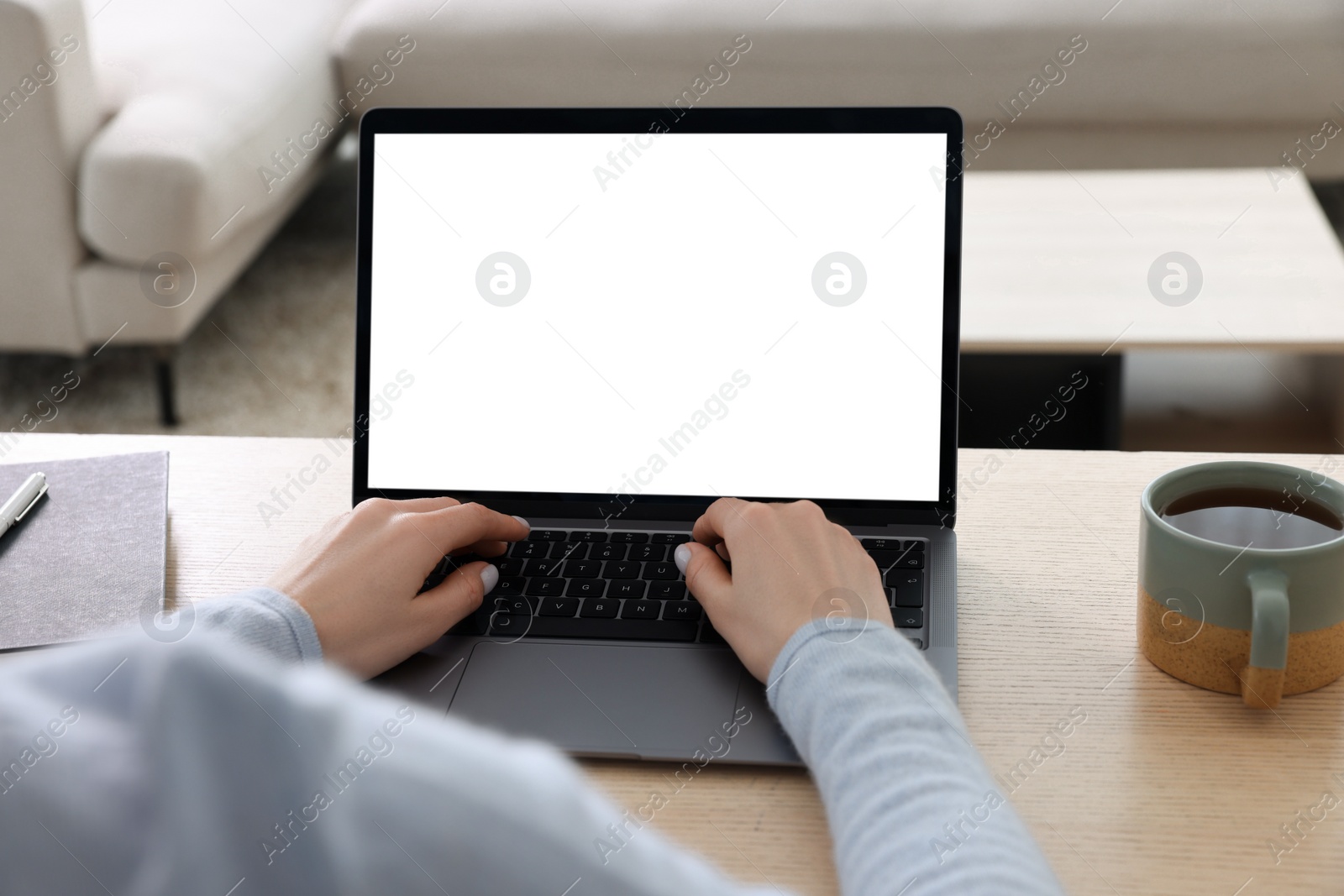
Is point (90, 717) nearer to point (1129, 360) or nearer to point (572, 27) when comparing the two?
point (1129, 360)

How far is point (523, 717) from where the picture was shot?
21.5 inches

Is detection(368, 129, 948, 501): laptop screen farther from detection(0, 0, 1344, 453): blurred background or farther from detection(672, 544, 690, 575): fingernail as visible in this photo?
detection(0, 0, 1344, 453): blurred background

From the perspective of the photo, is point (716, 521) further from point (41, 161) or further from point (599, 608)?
point (41, 161)

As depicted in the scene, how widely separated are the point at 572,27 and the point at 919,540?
2.00 metres

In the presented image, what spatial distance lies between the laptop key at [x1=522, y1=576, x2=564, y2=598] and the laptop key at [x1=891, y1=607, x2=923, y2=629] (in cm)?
18

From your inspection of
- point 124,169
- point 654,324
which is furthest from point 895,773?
point 124,169

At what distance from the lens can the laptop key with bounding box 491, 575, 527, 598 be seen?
632mm

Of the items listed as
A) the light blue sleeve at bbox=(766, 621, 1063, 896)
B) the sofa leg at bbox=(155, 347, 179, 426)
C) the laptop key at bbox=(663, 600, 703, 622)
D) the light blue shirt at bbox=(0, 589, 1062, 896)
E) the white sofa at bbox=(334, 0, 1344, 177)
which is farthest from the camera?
the white sofa at bbox=(334, 0, 1344, 177)

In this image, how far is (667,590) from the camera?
63cm

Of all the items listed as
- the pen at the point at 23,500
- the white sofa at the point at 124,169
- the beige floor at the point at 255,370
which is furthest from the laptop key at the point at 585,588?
the white sofa at the point at 124,169

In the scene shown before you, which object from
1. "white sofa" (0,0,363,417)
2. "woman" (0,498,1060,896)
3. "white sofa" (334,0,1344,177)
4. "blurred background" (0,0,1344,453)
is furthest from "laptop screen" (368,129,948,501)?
"white sofa" (334,0,1344,177)

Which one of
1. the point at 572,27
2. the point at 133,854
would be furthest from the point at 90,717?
the point at 572,27

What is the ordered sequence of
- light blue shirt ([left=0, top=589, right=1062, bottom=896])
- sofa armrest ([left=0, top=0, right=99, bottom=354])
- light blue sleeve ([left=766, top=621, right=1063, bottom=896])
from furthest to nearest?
sofa armrest ([left=0, top=0, right=99, bottom=354]) → light blue sleeve ([left=766, top=621, right=1063, bottom=896]) → light blue shirt ([left=0, top=589, right=1062, bottom=896])

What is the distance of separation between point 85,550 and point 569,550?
29cm
